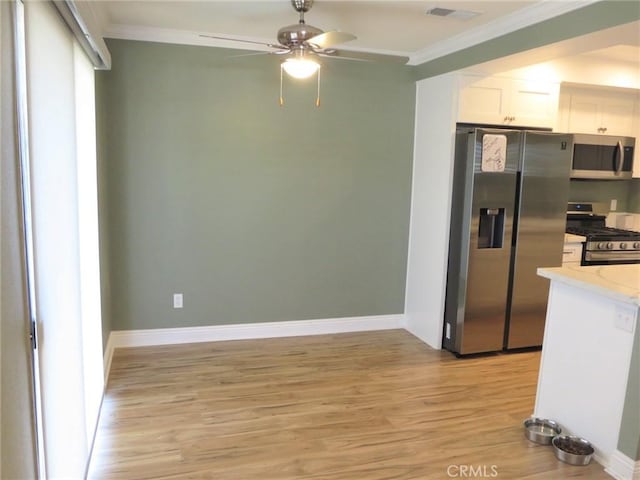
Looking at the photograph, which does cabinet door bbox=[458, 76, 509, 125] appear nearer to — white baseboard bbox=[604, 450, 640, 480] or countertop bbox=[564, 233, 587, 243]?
countertop bbox=[564, 233, 587, 243]

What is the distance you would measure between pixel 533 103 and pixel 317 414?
3.16 meters

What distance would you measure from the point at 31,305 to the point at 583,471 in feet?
8.91

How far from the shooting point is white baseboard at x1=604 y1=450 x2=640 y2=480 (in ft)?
7.94

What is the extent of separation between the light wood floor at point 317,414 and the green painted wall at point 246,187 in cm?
48

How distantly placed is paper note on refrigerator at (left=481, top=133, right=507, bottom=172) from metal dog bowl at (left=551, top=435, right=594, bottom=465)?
2.02m

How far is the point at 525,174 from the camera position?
12.9 ft

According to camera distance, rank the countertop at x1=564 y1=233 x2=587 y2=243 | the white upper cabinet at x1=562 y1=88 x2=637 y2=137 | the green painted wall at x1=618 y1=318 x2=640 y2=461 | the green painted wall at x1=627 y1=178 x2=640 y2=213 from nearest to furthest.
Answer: the green painted wall at x1=618 y1=318 x2=640 y2=461
the countertop at x1=564 y1=233 x2=587 y2=243
the white upper cabinet at x1=562 y1=88 x2=637 y2=137
the green painted wall at x1=627 y1=178 x2=640 y2=213

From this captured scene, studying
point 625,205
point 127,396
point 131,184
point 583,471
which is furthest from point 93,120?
point 625,205

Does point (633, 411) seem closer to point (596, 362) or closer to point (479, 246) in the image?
point (596, 362)

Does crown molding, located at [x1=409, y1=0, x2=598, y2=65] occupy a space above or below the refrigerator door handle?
above

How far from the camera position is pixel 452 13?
10.0 ft

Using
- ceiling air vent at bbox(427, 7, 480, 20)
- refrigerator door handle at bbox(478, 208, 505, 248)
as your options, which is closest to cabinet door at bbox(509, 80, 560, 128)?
refrigerator door handle at bbox(478, 208, 505, 248)

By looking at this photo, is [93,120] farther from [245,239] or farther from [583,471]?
[583,471]

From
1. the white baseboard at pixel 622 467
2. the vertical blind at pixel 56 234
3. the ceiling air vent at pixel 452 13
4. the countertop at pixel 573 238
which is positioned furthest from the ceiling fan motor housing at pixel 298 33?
the countertop at pixel 573 238
